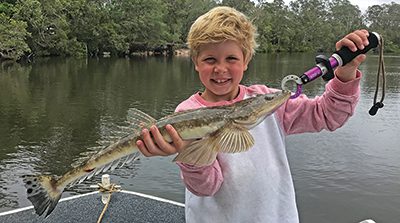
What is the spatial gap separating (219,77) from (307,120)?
0.64 metres

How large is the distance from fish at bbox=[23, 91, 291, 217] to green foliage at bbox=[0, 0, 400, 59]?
40.7 m

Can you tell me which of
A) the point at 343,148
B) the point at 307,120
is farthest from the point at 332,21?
the point at 307,120

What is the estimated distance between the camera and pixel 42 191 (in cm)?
267

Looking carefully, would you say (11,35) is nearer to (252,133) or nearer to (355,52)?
(252,133)

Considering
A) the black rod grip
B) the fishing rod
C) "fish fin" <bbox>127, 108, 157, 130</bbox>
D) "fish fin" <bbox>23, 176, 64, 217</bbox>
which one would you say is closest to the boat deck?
"fish fin" <bbox>23, 176, 64, 217</bbox>

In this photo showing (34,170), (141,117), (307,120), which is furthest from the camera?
(34,170)

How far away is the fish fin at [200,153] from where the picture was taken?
226cm

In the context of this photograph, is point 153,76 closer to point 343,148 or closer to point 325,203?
point 343,148

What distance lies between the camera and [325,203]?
1102 cm

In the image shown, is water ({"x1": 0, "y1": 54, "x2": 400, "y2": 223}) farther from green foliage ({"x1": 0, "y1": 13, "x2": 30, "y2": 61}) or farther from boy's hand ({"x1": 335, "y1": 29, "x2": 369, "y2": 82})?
green foliage ({"x1": 0, "y1": 13, "x2": 30, "y2": 61})

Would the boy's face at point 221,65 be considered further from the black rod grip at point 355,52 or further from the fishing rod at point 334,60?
the black rod grip at point 355,52

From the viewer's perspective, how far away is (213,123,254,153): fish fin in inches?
89.5

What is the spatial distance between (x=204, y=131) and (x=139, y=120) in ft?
1.40

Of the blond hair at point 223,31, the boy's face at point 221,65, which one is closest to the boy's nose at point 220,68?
the boy's face at point 221,65
